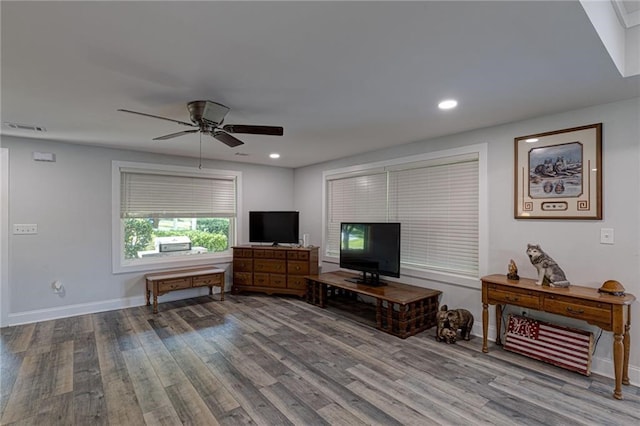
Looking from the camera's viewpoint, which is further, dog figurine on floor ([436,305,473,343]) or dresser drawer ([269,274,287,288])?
dresser drawer ([269,274,287,288])

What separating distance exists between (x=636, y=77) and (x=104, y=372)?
4753mm

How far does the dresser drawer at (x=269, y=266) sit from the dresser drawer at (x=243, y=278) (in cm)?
16

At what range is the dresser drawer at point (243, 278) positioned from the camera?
5.45 m

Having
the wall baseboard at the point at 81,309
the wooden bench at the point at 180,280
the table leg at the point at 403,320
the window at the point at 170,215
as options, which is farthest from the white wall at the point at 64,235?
the table leg at the point at 403,320

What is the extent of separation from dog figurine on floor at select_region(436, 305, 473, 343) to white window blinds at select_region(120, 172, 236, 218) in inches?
156

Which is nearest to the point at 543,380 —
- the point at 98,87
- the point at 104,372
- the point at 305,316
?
the point at 305,316

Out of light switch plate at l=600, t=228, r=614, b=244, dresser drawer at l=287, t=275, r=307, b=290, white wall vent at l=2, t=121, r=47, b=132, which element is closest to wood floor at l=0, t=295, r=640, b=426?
light switch plate at l=600, t=228, r=614, b=244

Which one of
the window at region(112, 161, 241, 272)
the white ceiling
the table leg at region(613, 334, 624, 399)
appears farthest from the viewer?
the window at region(112, 161, 241, 272)

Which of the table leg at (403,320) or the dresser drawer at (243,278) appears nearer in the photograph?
the table leg at (403,320)

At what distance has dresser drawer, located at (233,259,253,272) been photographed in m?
5.46

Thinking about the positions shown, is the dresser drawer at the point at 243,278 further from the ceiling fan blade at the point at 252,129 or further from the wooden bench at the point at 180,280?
the ceiling fan blade at the point at 252,129

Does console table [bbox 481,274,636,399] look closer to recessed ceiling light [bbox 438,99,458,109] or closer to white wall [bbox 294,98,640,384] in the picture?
white wall [bbox 294,98,640,384]

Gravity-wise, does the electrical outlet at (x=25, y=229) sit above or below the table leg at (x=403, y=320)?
above

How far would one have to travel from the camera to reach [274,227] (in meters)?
5.64
